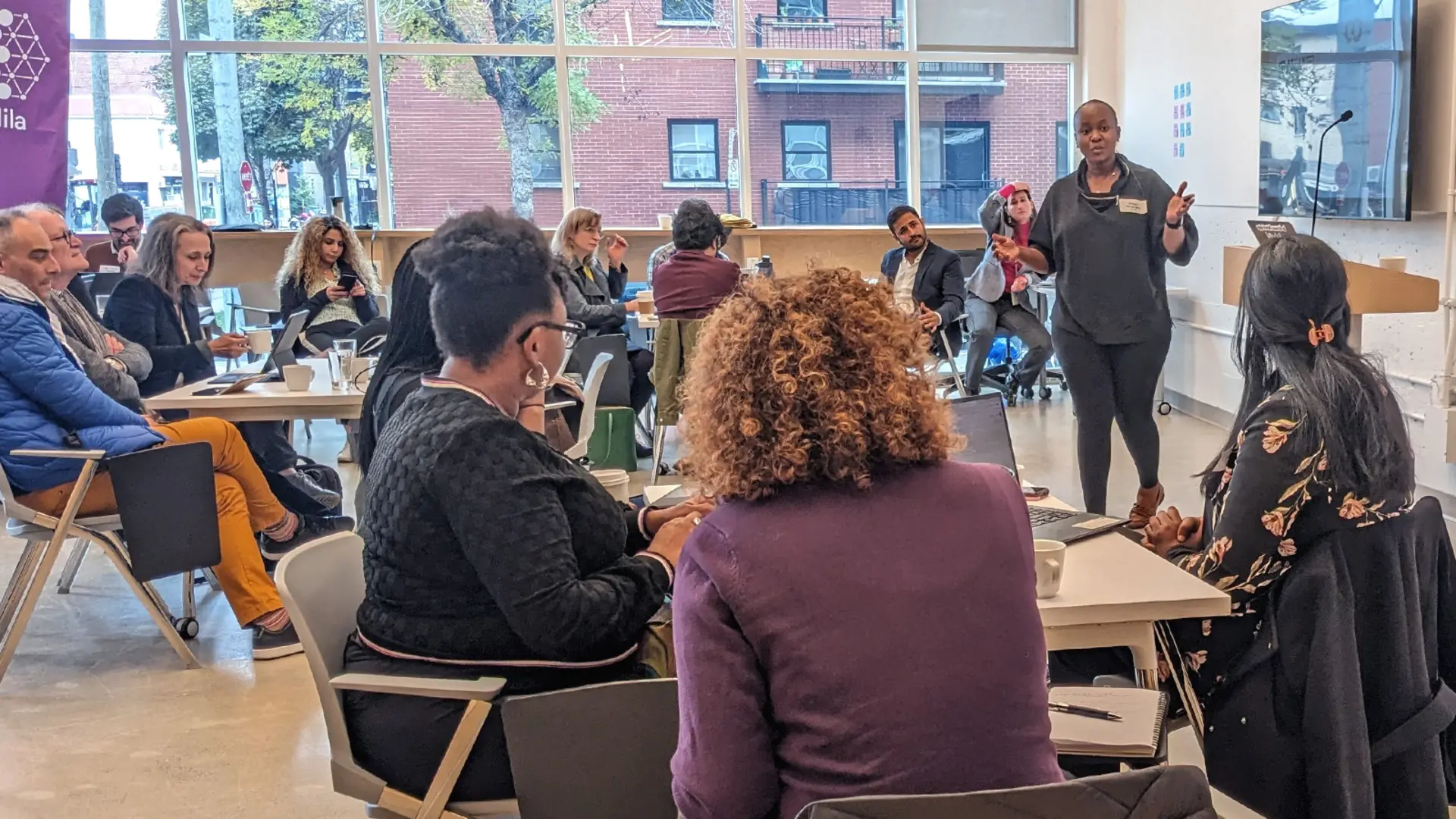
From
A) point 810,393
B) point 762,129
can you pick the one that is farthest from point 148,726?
point 762,129

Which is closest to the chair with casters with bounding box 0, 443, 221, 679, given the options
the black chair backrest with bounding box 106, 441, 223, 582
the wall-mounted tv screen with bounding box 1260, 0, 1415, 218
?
the black chair backrest with bounding box 106, 441, 223, 582

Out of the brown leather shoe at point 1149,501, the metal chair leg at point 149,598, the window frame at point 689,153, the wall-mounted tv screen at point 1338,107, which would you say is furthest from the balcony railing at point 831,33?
the metal chair leg at point 149,598

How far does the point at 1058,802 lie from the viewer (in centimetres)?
102

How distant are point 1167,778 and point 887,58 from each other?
818 cm

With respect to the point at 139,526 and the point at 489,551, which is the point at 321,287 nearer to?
the point at 139,526

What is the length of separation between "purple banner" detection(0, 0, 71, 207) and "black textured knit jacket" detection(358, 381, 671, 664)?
6471 millimetres

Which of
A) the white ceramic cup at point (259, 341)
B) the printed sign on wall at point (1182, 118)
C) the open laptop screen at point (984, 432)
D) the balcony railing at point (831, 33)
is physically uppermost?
the balcony railing at point (831, 33)

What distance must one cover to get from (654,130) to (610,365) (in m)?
3.65

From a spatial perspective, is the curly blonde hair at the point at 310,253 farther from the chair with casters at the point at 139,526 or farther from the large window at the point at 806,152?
the large window at the point at 806,152

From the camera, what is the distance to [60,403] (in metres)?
3.32

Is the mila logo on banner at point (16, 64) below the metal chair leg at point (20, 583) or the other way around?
the other way around

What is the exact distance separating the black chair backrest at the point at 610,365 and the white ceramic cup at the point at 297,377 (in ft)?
4.31

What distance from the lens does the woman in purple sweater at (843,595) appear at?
44.4 inches

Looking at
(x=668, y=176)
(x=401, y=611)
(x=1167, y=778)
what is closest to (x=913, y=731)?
(x=1167, y=778)
